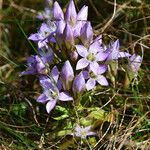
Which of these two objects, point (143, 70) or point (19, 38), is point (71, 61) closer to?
point (143, 70)

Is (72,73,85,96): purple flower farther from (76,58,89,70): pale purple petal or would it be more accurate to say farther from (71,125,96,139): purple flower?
(71,125,96,139): purple flower

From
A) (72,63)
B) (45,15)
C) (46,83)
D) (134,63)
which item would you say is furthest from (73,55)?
(45,15)

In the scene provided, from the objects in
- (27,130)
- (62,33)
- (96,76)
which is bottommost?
(27,130)

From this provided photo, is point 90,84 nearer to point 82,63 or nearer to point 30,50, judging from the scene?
point 82,63

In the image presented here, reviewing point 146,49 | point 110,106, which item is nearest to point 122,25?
point 146,49

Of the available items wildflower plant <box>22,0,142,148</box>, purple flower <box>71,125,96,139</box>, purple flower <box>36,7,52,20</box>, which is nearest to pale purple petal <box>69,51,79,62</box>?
wildflower plant <box>22,0,142,148</box>

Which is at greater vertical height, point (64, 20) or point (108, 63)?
point (64, 20)
